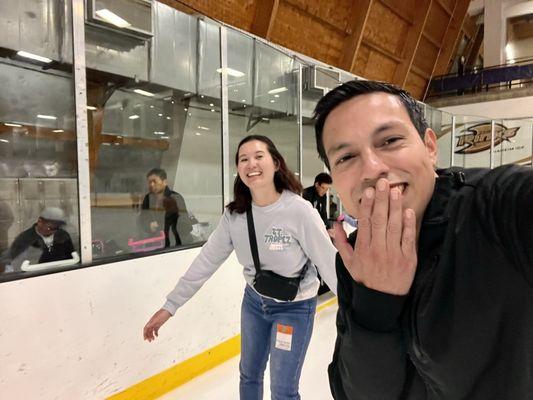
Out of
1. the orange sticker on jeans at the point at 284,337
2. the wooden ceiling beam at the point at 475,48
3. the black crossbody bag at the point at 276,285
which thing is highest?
the wooden ceiling beam at the point at 475,48

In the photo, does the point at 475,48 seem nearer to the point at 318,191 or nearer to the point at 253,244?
the point at 318,191

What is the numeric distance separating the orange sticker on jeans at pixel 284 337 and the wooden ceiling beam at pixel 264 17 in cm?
437

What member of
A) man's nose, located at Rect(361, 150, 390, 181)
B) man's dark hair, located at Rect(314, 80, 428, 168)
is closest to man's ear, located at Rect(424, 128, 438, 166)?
man's dark hair, located at Rect(314, 80, 428, 168)

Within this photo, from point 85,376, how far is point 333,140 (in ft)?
7.21

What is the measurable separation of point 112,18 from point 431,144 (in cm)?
258

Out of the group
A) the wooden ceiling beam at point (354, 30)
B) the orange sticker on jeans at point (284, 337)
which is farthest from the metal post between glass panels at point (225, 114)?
the wooden ceiling beam at point (354, 30)

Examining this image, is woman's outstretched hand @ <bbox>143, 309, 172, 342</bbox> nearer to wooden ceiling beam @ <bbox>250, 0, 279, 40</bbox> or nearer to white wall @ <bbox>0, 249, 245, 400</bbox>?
white wall @ <bbox>0, 249, 245, 400</bbox>

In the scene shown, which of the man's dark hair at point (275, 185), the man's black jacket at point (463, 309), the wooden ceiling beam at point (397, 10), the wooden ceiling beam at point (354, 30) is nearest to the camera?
the man's black jacket at point (463, 309)

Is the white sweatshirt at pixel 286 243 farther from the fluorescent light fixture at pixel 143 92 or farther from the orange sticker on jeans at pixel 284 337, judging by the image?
the fluorescent light fixture at pixel 143 92

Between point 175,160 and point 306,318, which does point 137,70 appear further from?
point 306,318

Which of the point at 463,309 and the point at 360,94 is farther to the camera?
the point at 360,94

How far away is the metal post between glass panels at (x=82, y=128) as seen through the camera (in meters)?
2.14

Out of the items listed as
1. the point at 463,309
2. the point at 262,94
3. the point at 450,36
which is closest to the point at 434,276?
the point at 463,309

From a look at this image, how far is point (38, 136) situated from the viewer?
7.00 ft
